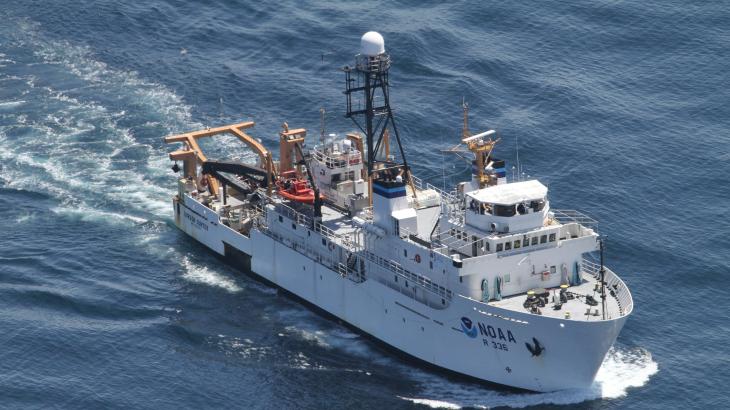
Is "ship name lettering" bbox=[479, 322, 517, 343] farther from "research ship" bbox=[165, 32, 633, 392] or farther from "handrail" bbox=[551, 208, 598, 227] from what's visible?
"handrail" bbox=[551, 208, 598, 227]

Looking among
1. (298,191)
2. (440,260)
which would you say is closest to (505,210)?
(440,260)

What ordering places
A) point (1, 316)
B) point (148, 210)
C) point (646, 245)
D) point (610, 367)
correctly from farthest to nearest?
point (148, 210)
point (646, 245)
point (1, 316)
point (610, 367)

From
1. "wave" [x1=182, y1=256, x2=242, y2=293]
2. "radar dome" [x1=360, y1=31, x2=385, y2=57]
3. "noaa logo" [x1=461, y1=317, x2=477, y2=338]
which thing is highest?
"radar dome" [x1=360, y1=31, x2=385, y2=57]

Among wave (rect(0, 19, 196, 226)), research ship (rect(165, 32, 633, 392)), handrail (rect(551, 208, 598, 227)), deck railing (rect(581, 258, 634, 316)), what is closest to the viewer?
research ship (rect(165, 32, 633, 392))

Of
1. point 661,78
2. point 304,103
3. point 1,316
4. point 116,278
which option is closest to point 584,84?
point 661,78

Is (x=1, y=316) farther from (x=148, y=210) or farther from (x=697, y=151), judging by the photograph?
(x=697, y=151)

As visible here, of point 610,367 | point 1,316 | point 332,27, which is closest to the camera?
point 610,367

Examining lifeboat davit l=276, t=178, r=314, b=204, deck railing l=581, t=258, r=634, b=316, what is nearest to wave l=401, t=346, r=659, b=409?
deck railing l=581, t=258, r=634, b=316

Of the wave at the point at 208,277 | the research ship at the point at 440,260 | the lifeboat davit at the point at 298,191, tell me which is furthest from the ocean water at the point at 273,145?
the lifeboat davit at the point at 298,191
